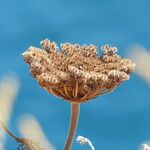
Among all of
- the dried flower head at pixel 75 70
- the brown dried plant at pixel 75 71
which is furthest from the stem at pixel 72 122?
the dried flower head at pixel 75 70

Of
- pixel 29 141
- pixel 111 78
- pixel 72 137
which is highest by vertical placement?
pixel 111 78

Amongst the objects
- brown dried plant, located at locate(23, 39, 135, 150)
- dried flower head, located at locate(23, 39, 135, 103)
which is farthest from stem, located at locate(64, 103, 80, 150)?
dried flower head, located at locate(23, 39, 135, 103)

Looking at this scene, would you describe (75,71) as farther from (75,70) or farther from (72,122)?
(72,122)

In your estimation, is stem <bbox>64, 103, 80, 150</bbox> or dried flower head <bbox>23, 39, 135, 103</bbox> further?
stem <bbox>64, 103, 80, 150</bbox>

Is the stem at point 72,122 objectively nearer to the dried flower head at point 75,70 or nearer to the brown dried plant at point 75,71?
the brown dried plant at point 75,71

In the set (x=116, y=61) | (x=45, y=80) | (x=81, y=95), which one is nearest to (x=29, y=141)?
(x=45, y=80)

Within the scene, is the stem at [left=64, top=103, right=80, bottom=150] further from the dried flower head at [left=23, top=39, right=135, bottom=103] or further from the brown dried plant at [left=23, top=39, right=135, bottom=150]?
the dried flower head at [left=23, top=39, right=135, bottom=103]

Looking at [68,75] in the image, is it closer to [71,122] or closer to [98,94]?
[98,94]
